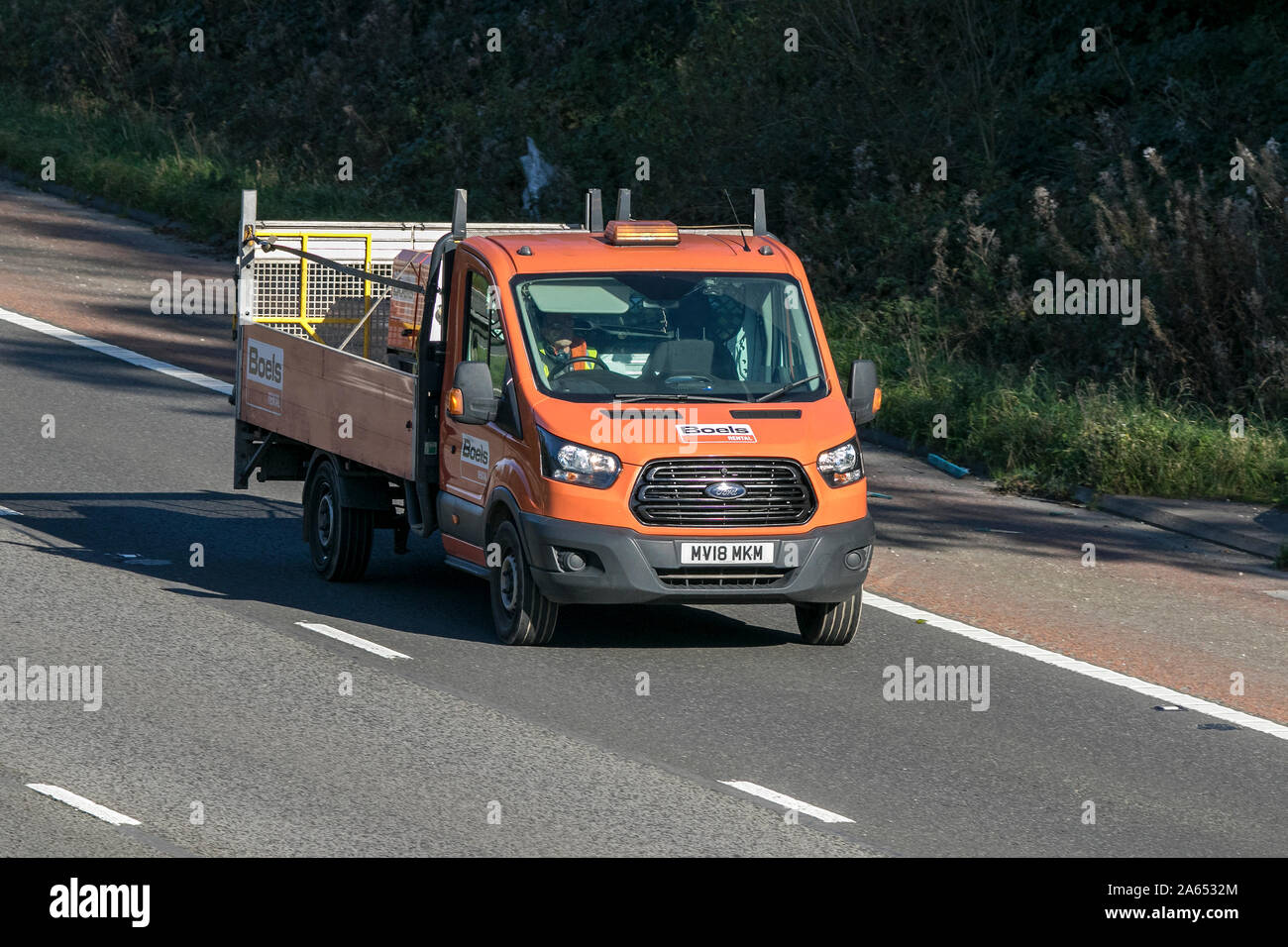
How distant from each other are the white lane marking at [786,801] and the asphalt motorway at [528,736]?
2.2 inches

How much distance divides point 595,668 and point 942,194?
1399 cm

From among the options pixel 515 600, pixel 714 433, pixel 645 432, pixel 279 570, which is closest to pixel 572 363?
pixel 645 432

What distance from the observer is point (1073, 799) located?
8.60 meters

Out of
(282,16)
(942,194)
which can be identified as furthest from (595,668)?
(282,16)

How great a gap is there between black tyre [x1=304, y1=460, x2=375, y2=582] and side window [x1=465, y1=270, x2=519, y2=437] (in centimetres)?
156

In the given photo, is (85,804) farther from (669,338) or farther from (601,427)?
(669,338)

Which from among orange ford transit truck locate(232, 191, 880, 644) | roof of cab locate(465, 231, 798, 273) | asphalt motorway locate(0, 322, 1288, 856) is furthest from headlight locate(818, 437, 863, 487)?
roof of cab locate(465, 231, 798, 273)

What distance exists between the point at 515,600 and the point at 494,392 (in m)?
1.15

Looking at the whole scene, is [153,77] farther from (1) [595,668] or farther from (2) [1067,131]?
(1) [595,668]

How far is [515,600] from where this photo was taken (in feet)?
35.8

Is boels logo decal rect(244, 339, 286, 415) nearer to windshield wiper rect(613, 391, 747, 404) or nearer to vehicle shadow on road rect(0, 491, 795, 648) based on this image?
vehicle shadow on road rect(0, 491, 795, 648)

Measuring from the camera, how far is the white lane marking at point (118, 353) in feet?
64.2

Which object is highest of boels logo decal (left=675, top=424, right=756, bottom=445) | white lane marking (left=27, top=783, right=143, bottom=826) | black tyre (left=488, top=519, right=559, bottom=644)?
boels logo decal (left=675, top=424, right=756, bottom=445)

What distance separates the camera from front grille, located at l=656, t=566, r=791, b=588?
34.4ft
